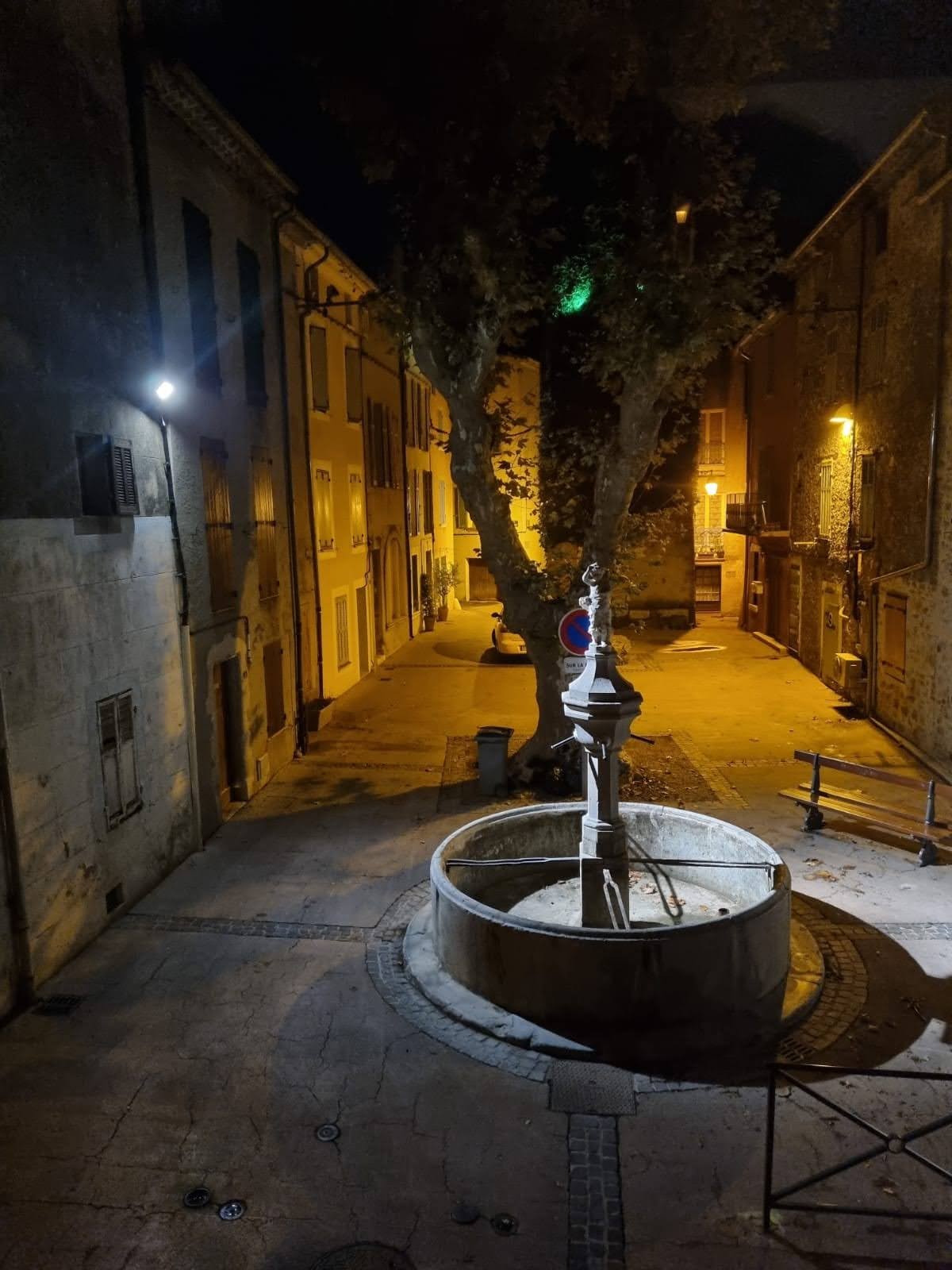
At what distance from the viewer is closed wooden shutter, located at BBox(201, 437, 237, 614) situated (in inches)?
471

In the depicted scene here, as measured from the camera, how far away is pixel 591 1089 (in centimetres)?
627

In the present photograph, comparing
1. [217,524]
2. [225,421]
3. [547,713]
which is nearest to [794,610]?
[547,713]

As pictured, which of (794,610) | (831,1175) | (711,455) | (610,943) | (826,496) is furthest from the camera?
(711,455)

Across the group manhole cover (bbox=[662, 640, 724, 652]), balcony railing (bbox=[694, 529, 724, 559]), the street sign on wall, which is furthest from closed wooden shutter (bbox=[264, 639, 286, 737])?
balcony railing (bbox=[694, 529, 724, 559])

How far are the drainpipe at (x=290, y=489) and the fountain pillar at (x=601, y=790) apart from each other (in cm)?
895

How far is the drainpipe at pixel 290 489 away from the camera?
15531 mm

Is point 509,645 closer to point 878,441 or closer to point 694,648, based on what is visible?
point 694,648

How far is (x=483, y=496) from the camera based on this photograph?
13.1m

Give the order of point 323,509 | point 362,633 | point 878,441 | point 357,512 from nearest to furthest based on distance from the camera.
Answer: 1. point 878,441
2. point 323,509
3. point 357,512
4. point 362,633

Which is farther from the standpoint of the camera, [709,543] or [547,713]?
[709,543]

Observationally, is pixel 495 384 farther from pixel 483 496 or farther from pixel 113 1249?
pixel 113 1249

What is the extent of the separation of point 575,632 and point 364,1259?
7.31 m

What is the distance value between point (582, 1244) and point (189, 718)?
786cm

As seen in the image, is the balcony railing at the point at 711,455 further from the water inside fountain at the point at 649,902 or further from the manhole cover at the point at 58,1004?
the manhole cover at the point at 58,1004
